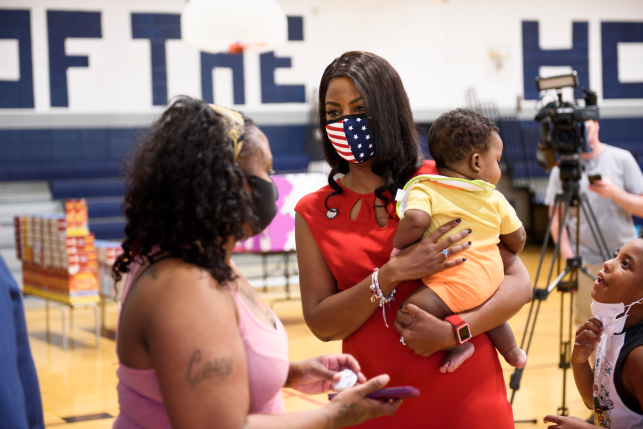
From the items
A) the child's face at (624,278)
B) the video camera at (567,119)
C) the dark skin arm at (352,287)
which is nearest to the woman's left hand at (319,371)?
the dark skin arm at (352,287)

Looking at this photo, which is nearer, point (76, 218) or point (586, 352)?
point (586, 352)

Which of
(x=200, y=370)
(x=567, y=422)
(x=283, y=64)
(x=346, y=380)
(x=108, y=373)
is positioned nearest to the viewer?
(x=200, y=370)

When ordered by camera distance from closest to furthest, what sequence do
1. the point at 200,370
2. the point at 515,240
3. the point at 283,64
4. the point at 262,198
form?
the point at 200,370 → the point at 262,198 → the point at 515,240 → the point at 283,64

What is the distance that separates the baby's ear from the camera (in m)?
1.64

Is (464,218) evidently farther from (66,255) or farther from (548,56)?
(548,56)

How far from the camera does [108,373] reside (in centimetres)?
464

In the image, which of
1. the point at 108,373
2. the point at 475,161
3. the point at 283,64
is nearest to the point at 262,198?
the point at 475,161

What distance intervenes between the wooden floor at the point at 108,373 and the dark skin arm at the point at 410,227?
90.9 inches

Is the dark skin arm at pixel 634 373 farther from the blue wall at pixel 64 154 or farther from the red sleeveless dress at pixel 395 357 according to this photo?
the blue wall at pixel 64 154

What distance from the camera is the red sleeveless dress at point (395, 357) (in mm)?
1430

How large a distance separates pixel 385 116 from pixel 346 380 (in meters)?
0.61

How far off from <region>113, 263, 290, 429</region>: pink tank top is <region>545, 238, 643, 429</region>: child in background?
752 mm

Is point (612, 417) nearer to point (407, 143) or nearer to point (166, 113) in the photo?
point (407, 143)

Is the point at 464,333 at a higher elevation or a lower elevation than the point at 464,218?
lower
